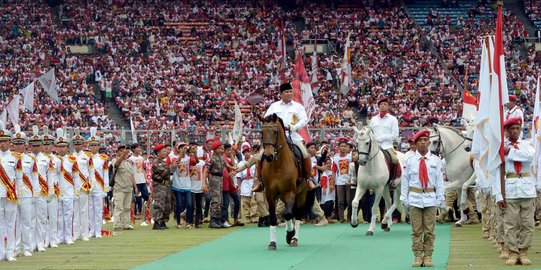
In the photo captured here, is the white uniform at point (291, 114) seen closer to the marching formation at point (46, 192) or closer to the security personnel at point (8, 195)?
the marching formation at point (46, 192)

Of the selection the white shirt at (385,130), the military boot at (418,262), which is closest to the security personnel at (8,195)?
the military boot at (418,262)

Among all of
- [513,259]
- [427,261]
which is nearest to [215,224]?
[427,261]

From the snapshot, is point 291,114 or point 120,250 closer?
point 291,114

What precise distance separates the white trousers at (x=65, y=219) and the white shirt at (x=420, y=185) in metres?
8.10

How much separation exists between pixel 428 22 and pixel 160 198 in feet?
115

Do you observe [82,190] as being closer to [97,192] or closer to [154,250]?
[97,192]

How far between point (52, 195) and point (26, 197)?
71.5 inches

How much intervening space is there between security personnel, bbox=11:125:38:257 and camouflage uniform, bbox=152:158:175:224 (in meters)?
6.73

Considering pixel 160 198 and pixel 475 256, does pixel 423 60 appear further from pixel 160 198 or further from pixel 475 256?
pixel 475 256

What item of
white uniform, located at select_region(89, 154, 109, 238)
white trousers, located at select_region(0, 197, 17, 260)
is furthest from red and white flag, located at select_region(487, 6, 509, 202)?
white uniform, located at select_region(89, 154, 109, 238)

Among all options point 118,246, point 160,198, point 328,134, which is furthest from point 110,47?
point 118,246

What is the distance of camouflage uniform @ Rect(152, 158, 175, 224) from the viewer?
26000mm

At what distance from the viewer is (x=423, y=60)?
54.1 m

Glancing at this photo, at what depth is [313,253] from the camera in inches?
734
